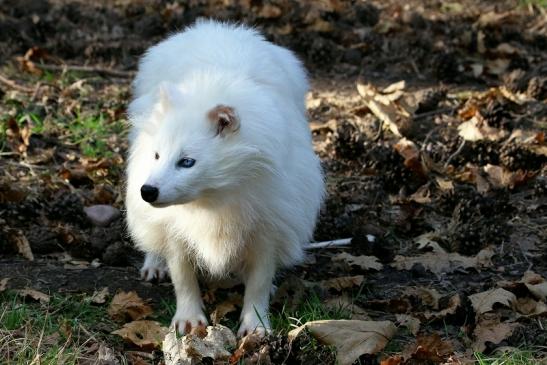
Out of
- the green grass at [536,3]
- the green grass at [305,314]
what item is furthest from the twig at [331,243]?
the green grass at [536,3]

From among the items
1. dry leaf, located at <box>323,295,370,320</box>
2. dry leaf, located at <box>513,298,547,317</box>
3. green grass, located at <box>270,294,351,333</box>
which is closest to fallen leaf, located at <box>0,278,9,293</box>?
green grass, located at <box>270,294,351,333</box>

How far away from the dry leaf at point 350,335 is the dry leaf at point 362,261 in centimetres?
83

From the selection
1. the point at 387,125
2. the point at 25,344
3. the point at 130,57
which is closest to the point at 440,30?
the point at 387,125

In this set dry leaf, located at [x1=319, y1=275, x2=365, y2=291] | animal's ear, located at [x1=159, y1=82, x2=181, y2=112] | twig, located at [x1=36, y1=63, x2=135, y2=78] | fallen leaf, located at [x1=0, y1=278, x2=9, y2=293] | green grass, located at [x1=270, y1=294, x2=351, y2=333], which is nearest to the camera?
animal's ear, located at [x1=159, y1=82, x2=181, y2=112]

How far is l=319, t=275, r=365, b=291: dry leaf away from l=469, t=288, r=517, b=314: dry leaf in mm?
535

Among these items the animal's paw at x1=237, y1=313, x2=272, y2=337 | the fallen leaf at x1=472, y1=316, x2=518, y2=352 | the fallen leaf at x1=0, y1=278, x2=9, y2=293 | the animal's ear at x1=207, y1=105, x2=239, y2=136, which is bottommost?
the fallen leaf at x1=0, y1=278, x2=9, y2=293

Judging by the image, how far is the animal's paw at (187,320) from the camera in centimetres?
407

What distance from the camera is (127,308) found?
412cm

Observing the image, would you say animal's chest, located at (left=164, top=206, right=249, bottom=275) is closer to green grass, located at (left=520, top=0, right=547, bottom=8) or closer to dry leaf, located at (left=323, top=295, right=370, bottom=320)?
dry leaf, located at (left=323, top=295, right=370, bottom=320)

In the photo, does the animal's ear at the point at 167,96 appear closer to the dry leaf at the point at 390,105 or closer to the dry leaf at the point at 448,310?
the dry leaf at the point at 448,310

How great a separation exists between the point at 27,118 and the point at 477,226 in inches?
120

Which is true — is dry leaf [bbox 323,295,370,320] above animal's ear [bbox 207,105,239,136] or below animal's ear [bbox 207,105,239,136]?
below

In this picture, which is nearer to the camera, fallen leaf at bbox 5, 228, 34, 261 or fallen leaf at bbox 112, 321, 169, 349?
fallen leaf at bbox 112, 321, 169, 349

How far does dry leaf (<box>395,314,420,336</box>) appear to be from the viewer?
13.1ft
